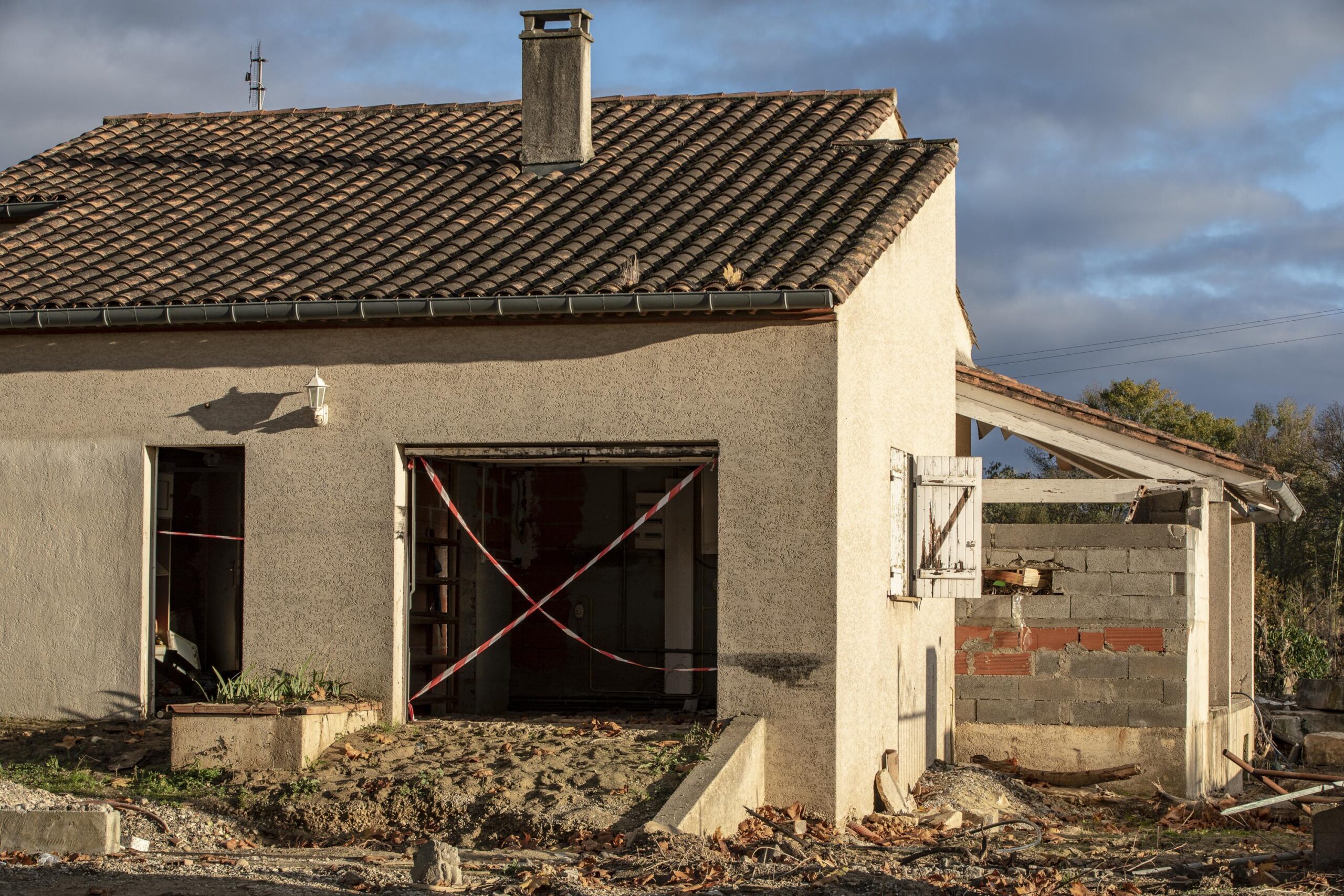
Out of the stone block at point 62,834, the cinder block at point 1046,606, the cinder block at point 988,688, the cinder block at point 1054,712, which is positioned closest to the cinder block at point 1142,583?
the cinder block at point 1046,606

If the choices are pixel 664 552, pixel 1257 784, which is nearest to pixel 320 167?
pixel 664 552

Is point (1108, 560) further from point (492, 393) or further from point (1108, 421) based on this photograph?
point (492, 393)

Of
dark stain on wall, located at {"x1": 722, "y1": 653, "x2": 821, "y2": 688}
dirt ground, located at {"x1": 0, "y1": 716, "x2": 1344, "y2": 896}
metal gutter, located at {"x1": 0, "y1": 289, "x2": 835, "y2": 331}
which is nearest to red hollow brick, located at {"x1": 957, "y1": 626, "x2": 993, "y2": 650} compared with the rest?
dirt ground, located at {"x1": 0, "y1": 716, "x2": 1344, "y2": 896}

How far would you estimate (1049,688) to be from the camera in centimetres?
1369

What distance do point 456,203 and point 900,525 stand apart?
487 cm

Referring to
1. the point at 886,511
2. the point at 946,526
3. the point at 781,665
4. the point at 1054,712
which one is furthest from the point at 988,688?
the point at 781,665

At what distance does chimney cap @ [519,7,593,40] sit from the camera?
1475 cm

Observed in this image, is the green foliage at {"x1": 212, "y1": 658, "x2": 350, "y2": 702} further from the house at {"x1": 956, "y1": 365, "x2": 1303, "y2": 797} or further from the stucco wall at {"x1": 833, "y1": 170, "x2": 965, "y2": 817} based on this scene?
the house at {"x1": 956, "y1": 365, "x2": 1303, "y2": 797}

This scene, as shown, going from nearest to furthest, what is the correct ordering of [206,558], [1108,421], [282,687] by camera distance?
[282,687]
[1108,421]
[206,558]

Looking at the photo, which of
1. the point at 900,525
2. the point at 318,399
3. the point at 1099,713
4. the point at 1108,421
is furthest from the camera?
the point at 1108,421

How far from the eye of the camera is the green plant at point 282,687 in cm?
1099

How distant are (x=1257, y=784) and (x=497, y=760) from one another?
9652mm

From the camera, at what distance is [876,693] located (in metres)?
11.7

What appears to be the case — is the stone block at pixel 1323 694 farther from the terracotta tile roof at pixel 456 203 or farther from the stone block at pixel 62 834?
the stone block at pixel 62 834
